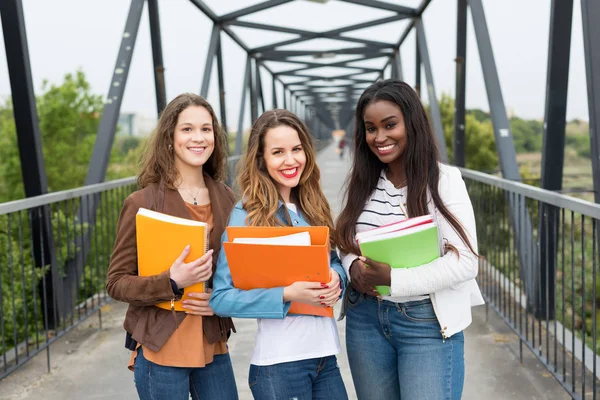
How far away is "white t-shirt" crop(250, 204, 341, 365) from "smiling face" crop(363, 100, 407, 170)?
0.59 meters

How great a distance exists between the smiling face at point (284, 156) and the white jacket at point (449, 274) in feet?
1.10

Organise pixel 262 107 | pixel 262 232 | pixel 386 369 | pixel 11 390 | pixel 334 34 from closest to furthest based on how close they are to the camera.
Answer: pixel 262 232 < pixel 386 369 < pixel 11 390 < pixel 334 34 < pixel 262 107

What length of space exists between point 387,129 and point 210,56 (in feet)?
34.7

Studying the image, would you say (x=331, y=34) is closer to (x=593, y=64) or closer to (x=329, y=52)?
(x=329, y=52)

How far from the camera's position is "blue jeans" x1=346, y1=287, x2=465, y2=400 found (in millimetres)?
1996

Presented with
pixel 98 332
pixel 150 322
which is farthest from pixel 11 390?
pixel 150 322

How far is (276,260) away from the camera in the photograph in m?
1.91

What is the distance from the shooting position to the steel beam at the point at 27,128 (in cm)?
437

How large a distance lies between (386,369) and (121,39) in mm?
5506

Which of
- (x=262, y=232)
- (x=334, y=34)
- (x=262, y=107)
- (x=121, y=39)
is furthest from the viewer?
(x=262, y=107)

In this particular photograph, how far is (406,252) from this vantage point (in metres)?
1.97

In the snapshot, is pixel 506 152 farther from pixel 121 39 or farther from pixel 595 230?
pixel 121 39

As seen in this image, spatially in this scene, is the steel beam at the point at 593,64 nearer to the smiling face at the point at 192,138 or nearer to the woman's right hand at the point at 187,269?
the smiling face at the point at 192,138

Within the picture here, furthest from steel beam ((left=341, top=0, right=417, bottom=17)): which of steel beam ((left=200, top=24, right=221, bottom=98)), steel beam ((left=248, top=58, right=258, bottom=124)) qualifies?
steel beam ((left=248, top=58, right=258, bottom=124))
